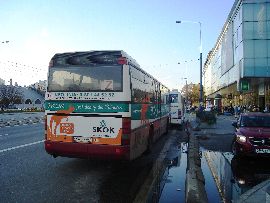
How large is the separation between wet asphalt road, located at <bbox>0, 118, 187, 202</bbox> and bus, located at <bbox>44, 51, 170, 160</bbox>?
545mm

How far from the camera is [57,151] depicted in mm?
8539

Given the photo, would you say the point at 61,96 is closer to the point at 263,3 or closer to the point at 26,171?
the point at 26,171

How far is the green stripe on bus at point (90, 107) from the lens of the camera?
8186 mm

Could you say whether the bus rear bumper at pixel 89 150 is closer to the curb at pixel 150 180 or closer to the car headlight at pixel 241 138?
the curb at pixel 150 180

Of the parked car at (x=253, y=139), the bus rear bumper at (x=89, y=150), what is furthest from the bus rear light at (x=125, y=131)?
the parked car at (x=253, y=139)

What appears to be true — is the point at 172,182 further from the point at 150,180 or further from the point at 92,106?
the point at 92,106

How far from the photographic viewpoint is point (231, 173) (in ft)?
29.2

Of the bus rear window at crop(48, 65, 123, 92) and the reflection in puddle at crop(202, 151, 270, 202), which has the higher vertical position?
the bus rear window at crop(48, 65, 123, 92)

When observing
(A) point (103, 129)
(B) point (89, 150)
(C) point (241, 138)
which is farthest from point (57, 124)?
(C) point (241, 138)

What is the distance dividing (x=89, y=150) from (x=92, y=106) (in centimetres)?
104

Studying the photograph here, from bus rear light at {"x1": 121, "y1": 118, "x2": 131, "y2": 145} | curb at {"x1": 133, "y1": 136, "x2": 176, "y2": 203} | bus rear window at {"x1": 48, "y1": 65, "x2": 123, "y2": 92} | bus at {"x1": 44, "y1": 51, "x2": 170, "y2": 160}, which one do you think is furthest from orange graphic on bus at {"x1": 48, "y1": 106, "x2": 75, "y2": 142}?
curb at {"x1": 133, "y1": 136, "x2": 176, "y2": 203}

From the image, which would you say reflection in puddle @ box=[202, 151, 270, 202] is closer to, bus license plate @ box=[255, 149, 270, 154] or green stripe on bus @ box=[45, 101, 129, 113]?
bus license plate @ box=[255, 149, 270, 154]

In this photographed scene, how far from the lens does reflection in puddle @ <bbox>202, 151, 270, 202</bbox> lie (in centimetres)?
709

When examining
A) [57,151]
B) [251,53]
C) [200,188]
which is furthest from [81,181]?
[251,53]
